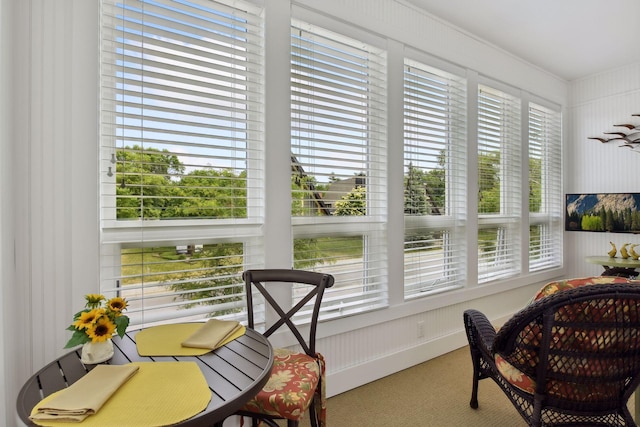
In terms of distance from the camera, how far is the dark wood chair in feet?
4.76

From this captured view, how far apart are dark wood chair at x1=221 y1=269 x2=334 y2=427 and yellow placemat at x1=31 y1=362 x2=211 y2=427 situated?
1.45 ft

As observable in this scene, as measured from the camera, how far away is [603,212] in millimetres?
3984

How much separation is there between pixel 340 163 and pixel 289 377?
1467 mm

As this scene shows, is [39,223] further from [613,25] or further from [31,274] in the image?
[613,25]

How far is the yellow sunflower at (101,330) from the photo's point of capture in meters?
1.20

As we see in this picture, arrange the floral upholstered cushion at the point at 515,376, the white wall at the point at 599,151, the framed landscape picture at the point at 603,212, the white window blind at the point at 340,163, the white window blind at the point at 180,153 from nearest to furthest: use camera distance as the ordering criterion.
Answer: the floral upholstered cushion at the point at 515,376
the white window blind at the point at 180,153
the white window blind at the point at 340,163
the framed landscape picture at the point at 603,212
the white wall at the point at 599,151

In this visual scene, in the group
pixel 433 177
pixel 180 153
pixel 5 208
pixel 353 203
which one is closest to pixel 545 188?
pixel 433 177

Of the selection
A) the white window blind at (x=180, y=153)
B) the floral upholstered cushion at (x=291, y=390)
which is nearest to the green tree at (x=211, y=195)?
the white window blind at (x=180, y=153)

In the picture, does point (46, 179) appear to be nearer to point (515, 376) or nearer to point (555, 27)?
point (515, 376)

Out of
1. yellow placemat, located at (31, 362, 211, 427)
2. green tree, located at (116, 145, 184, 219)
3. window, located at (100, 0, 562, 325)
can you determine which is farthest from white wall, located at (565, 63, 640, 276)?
yellow placemat, located at (31, 362, 211, 427)

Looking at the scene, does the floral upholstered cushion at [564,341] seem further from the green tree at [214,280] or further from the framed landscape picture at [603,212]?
the framed landscape picture at [603,212]

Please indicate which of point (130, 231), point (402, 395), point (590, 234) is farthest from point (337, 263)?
point (590, 234)

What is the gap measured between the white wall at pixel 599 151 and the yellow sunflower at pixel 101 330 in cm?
523

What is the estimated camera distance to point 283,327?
86.5 inches
